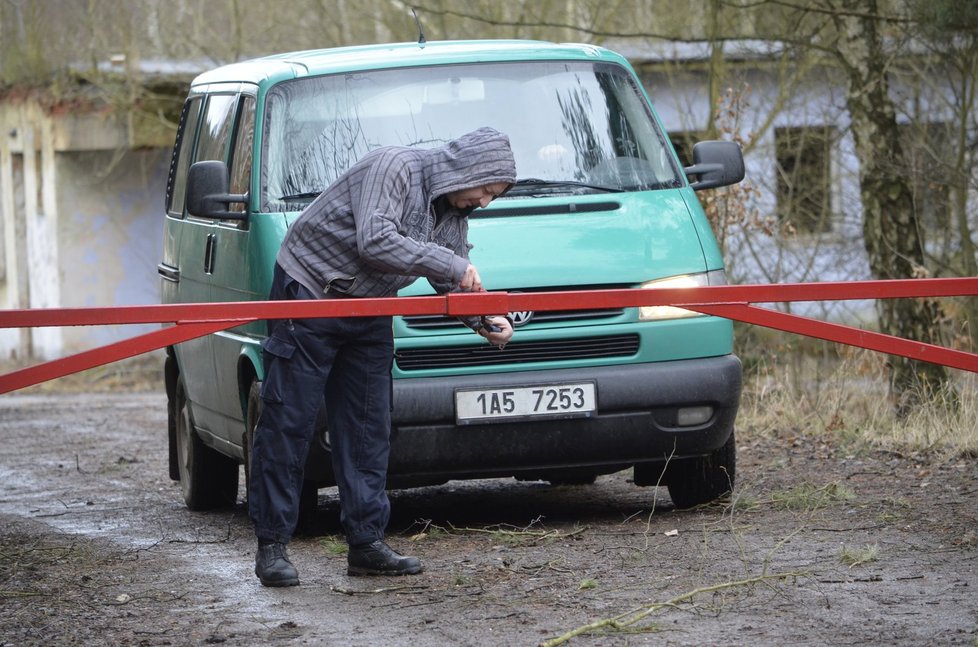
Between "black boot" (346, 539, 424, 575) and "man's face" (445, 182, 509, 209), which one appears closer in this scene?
"man's face" (445, 182, 509, 209)

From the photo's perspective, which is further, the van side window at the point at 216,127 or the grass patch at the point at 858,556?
the van side window at the point at 216,127

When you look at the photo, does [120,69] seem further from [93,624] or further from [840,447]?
[93,624]

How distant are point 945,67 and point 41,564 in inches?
353

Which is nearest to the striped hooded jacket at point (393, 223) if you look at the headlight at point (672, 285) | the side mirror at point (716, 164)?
the headlight at point (672, 285)

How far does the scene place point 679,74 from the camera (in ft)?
57.2

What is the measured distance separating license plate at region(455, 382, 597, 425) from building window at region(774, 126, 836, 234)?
8641mm

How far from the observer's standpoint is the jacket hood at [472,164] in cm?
553

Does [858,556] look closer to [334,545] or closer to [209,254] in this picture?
[334,545]

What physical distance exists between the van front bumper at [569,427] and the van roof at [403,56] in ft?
5.29

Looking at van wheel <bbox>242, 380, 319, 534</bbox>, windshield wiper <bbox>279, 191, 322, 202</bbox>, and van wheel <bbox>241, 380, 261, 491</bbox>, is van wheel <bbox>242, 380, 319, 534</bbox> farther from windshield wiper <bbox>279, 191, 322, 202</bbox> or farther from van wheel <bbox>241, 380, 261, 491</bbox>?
windshield wiper <bbox>279, 191, 322, 202</bbox>

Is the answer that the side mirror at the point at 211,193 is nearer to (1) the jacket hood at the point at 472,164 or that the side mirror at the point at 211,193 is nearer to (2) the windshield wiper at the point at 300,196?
(2) the windshield wiper at the point at 300,196

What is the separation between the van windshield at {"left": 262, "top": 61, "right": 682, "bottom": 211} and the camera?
6949mm

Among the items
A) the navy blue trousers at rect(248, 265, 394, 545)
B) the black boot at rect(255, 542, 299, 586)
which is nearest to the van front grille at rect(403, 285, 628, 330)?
the navy blue trousers at rect(248, 265, 394, 545)

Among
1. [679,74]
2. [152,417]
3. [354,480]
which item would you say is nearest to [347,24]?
[679,74]
